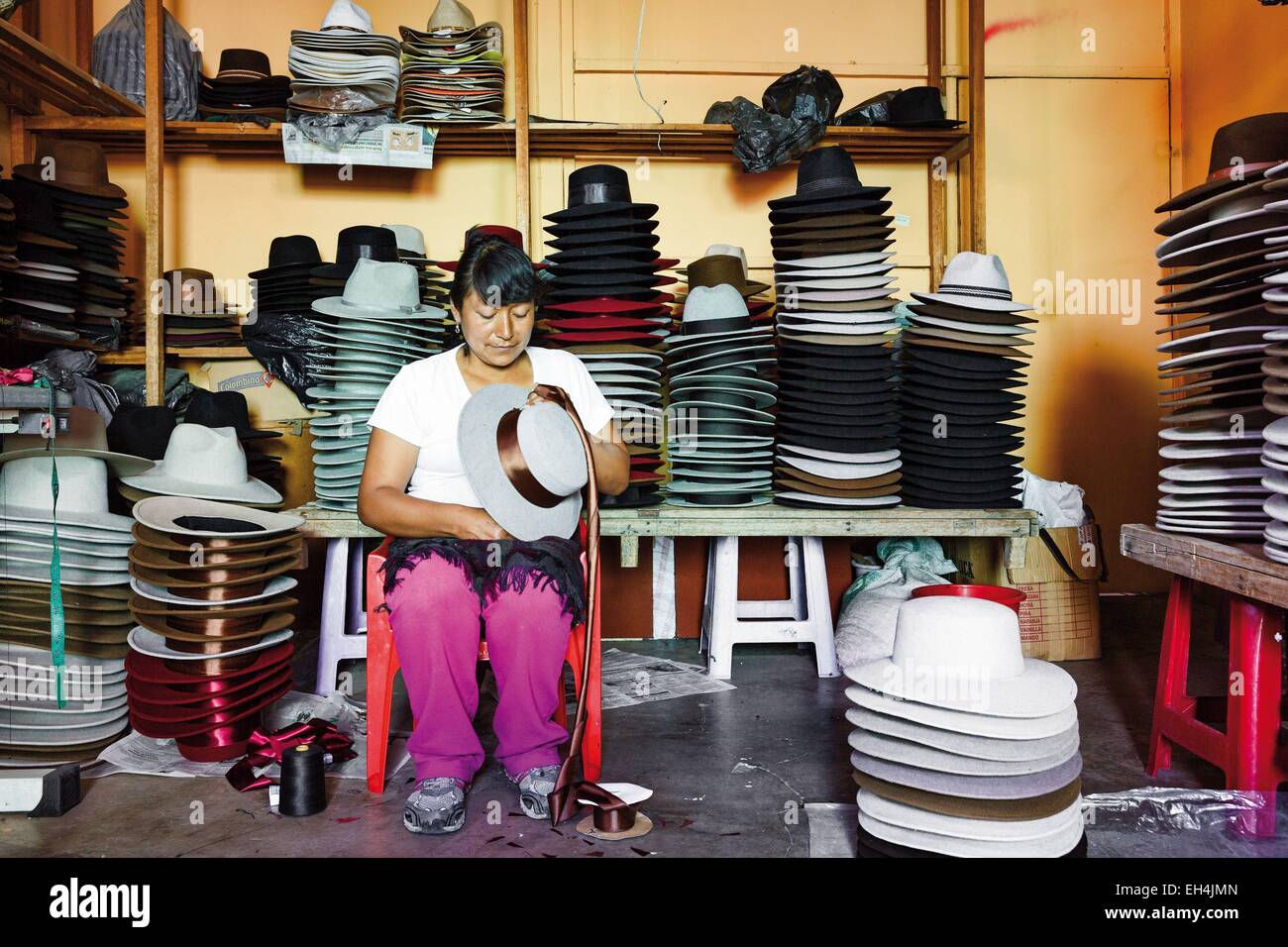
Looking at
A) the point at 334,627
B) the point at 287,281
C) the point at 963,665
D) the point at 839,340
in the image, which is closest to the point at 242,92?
the point at 287,281

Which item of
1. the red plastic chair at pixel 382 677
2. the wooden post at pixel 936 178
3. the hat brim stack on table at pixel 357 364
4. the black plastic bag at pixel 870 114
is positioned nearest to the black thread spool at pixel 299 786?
the red plastic chair at pixel 382 677

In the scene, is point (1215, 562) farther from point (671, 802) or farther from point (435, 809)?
point (435, 809)

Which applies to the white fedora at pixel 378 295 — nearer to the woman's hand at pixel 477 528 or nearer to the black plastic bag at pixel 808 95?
the woman's hand at pixel 477 528

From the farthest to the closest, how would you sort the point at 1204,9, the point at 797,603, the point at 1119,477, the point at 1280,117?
the point at 1119,477 < the point at 1204,9 < the point at 797,603 < the point at 1280,117

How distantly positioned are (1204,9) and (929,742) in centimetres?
388

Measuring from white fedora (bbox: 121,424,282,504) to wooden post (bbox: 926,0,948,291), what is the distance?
282 centimetres

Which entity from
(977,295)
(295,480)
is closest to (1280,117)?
(977,295)

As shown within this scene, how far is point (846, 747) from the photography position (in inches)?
95.0

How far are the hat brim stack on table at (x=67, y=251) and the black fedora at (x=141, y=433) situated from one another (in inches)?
24.6

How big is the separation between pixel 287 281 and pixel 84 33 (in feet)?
4.72

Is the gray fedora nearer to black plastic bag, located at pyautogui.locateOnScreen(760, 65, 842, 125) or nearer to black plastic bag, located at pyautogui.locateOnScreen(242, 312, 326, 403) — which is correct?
black plastic bag, located at pyautogui.locateOnScreen(242, 312, 326, 403)

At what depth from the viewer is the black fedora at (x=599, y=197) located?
3.04 m
